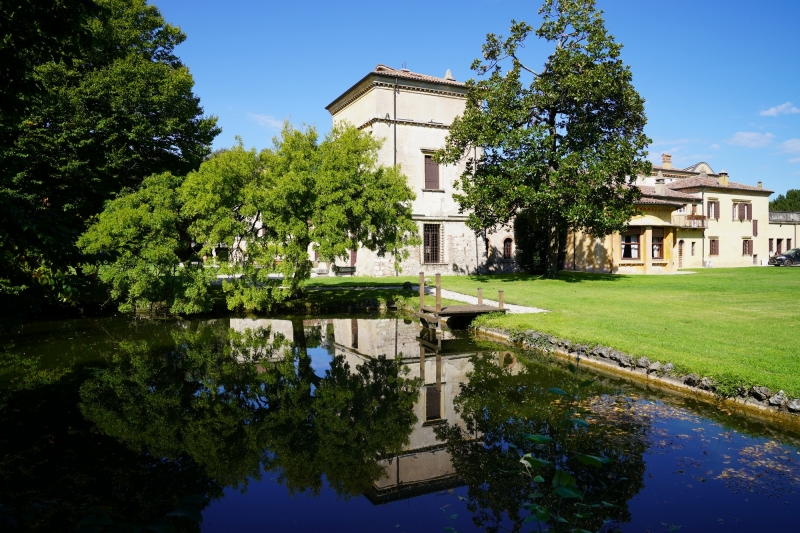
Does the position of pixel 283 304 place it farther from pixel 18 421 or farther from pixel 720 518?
pixel 720 518

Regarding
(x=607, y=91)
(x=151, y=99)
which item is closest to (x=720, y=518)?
(x=607, y=91)

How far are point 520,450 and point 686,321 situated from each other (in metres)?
8.54

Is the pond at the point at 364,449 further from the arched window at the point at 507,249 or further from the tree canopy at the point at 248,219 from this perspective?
the arched window at the point at 507,249

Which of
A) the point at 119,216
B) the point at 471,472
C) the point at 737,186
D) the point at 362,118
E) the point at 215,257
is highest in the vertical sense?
the point at 362,118

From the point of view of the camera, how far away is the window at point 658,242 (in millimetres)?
33031

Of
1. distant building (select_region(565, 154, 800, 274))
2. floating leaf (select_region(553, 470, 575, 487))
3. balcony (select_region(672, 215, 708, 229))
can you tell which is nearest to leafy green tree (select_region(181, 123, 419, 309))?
floating leaf (select_region(553, 470, 575, 487))

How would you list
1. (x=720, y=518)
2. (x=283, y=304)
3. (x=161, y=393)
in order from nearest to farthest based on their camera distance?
(x=720, y=518) → (x=161, y=393) → (x=283, y=304)

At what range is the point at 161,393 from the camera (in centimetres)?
982

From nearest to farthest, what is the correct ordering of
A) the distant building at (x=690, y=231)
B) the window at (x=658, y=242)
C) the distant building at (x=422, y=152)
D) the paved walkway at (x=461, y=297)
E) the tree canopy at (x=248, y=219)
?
1. the paved walkway at (x=461, y=297)
2. the tree canopy at (x=248, y=219)
3. the distant building at (x=422, y=152)
4. the distant building at (x=690, y=231)
5. the window at (x=658, y=242)

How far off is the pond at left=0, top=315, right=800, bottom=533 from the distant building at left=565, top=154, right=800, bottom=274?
23089 mm

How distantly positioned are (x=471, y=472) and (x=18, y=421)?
6920 millimetres

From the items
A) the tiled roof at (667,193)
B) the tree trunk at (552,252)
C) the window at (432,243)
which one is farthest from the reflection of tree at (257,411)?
the tiled roof at (667,193)

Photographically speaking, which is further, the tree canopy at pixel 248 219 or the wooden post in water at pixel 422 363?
the tree canopy at pixel 248 219

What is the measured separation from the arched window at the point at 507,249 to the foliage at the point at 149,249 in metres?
18.9
